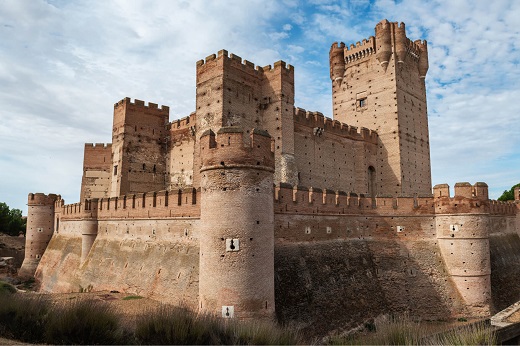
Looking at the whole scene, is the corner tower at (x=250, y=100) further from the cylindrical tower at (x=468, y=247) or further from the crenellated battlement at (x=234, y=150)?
the crenellated battlement at (x=234, y=150)

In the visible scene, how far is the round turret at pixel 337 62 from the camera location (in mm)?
33438

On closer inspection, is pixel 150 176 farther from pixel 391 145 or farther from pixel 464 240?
pixel 464 240

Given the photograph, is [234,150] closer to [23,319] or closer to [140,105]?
[23,319]

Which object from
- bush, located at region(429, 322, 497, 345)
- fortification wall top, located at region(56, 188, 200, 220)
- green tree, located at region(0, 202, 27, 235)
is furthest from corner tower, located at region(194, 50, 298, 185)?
Result: green tree, located at region(0, 202, 27, 235)

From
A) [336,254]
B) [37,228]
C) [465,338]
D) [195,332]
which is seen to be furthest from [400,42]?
[37,228]

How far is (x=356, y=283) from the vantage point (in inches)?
631

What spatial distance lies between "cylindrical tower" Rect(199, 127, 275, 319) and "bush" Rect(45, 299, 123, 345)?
311cm

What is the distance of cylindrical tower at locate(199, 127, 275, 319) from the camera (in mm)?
10664

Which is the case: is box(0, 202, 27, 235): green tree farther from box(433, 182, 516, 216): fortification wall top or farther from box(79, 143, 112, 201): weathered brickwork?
box(433, 182, 516, 216): fortification wall top

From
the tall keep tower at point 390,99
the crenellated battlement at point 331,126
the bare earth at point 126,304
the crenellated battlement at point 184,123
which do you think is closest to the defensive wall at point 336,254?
the bare earth at point 126,304

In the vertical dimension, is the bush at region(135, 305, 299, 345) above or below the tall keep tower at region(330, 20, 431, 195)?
below

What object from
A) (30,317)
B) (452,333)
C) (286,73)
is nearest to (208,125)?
(286,73)

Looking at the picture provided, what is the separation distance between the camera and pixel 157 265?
51.3ft

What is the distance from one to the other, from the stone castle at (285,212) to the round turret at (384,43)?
0.40 feet
